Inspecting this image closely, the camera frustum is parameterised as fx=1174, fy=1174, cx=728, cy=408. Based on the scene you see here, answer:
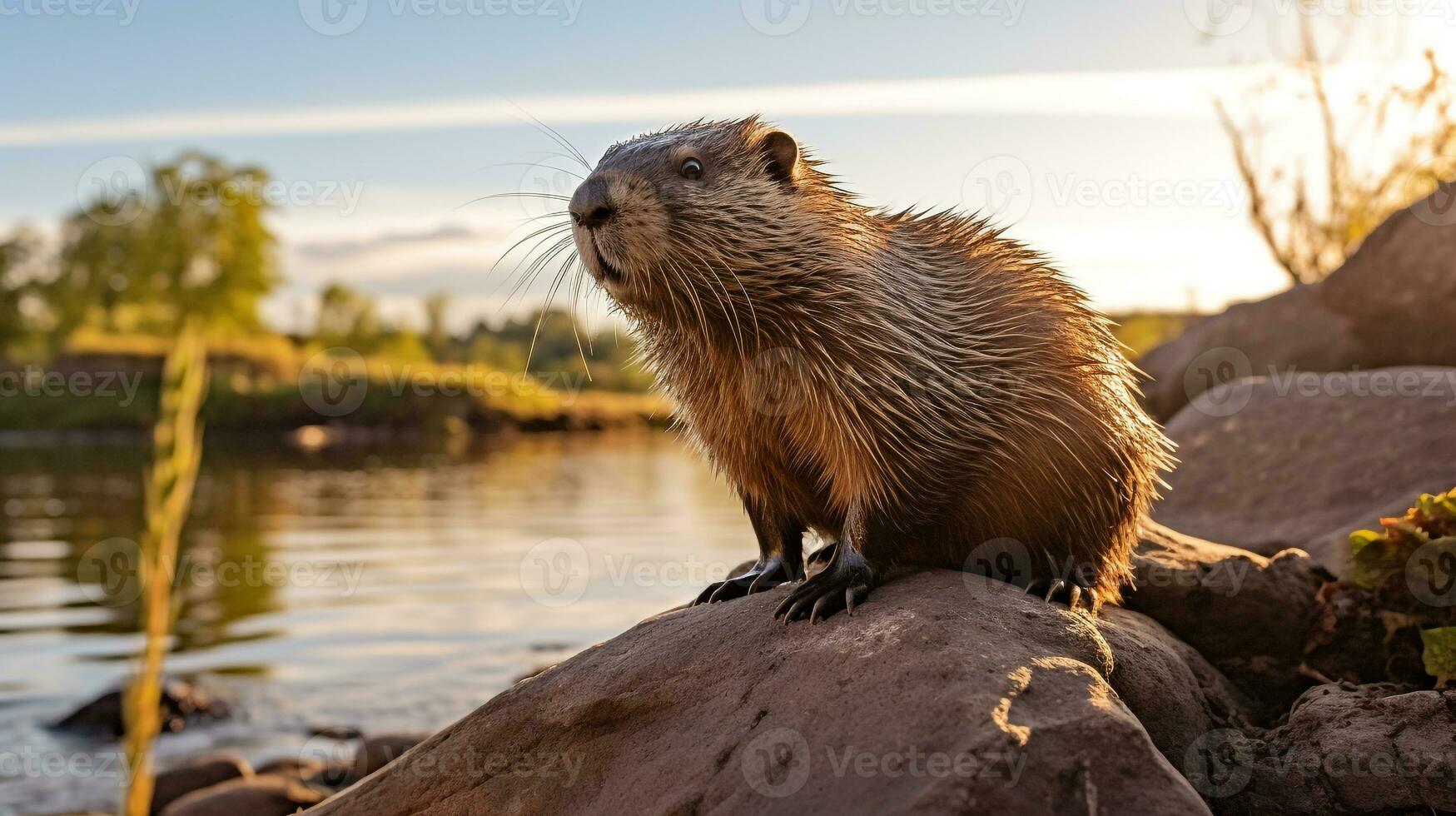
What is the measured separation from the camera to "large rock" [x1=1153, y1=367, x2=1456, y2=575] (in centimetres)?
694

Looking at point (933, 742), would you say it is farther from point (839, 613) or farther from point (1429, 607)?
point (1429, 607)

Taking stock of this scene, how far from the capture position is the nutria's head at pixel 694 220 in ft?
14.7

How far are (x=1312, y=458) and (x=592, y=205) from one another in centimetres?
555

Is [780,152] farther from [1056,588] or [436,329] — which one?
[436,329]

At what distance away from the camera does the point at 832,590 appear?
4363 mm

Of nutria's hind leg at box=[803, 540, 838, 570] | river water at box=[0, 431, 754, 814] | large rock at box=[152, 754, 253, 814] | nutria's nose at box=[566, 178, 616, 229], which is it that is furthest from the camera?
river water at box=[0, 431, 754, 814]

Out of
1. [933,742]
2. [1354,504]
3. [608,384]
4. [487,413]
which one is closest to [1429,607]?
[1354,504]

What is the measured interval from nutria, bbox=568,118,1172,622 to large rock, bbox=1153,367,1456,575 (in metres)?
2.08

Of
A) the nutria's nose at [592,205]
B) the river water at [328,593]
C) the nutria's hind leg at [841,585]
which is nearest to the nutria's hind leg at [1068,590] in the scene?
the nutria's hind leg at [841,585]

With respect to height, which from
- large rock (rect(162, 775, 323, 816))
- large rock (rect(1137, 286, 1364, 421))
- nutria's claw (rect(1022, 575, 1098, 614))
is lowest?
large rock (rect(162, 775, 323, 816))

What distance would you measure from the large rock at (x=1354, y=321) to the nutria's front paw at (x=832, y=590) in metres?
8.02

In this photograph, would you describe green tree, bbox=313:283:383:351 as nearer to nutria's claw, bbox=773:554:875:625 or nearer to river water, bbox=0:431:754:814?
river water, bbox=0:431:754:814

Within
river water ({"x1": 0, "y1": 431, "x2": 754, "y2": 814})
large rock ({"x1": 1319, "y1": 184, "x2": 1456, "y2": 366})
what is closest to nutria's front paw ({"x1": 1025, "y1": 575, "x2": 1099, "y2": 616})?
river water ({"x1": 0, "y1": 431, "x2": 754, "y2": 814})

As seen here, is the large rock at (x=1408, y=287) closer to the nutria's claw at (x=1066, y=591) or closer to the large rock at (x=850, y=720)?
the large rock at (x=850, y=720)
